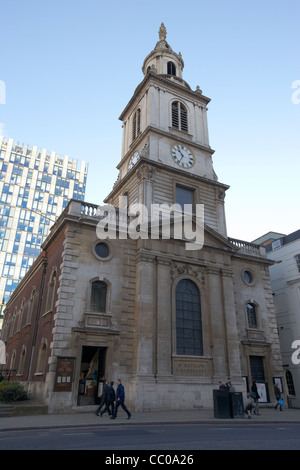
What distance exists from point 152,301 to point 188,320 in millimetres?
3277

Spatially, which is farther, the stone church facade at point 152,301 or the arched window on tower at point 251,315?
the arched window on tower at point 251,315

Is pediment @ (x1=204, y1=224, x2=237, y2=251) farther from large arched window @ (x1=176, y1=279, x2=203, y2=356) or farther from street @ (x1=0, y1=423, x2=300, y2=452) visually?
street @ (x1=0, y1=423, x2=300, y2=452)

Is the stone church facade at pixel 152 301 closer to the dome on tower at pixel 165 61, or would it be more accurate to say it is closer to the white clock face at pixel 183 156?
the white clock face at pixel 183 156

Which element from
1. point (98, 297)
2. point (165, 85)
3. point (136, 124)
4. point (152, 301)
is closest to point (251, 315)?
point (152, 301)

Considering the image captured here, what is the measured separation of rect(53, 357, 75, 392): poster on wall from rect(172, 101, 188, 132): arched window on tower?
22.2m

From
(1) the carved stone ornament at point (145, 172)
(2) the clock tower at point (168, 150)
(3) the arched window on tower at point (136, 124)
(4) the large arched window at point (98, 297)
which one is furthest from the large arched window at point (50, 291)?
(3) the arched window on tower at point (136, 124)

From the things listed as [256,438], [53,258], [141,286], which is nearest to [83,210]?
[53,258]

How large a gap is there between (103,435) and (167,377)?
10.3 meters

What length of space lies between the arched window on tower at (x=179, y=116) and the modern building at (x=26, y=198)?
62.9 metres

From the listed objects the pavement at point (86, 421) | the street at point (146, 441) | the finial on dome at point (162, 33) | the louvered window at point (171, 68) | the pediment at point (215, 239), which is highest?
the finial on dome at point (162, 33)

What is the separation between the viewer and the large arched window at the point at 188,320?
23.0 m

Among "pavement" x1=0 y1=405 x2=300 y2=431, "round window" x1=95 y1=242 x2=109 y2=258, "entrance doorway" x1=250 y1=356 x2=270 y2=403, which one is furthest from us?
"entrance doorway" x1=250 y1=356 x2=270 y2=403

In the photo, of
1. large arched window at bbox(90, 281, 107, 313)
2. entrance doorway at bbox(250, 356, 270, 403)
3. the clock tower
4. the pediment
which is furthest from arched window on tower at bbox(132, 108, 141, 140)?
entrance doorway at bbox(250, 356, 270, 403)

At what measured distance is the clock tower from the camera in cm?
2814
